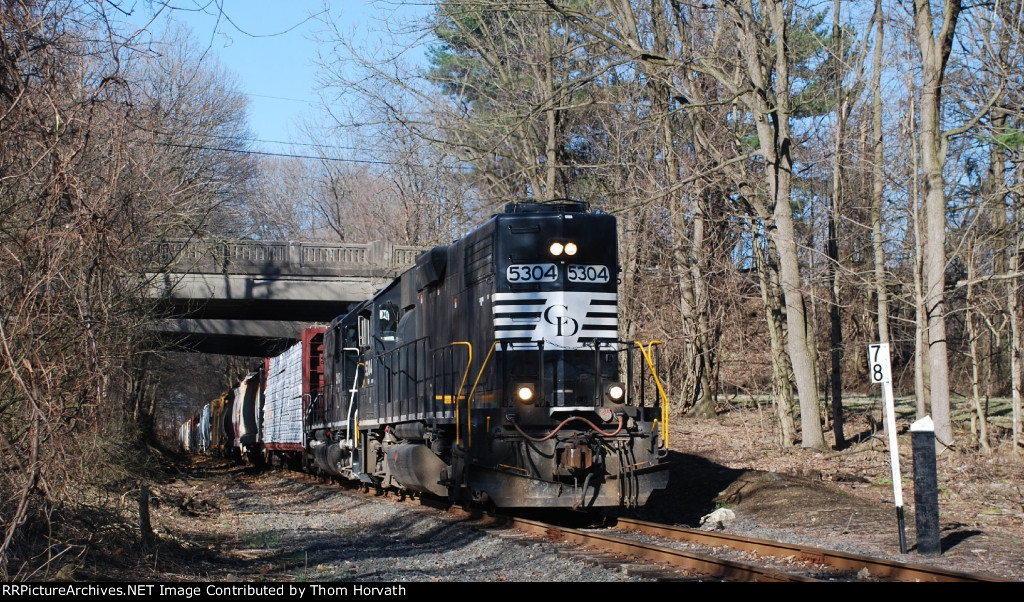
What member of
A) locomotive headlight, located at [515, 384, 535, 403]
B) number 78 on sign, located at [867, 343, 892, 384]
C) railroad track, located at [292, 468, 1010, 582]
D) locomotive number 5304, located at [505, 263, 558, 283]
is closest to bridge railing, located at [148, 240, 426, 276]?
locomotive number 5304, located at [505, 263, 558, 283]

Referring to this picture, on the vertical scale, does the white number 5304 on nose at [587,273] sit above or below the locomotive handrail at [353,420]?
above

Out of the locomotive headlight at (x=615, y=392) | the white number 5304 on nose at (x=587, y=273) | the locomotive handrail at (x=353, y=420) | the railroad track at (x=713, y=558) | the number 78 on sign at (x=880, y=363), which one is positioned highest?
the white number 5304 on nose at (x=587, y=273)

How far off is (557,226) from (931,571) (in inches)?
234

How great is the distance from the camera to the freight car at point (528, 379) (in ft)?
34.1

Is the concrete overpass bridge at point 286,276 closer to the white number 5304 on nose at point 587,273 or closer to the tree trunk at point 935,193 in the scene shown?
the tree trunk at point 935,193

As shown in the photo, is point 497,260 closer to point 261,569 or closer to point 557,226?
point 557,226

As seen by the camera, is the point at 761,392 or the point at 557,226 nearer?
the point at 557,226

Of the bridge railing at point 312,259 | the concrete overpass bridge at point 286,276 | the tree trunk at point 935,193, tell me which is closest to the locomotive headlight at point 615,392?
the tree trunk at point 935,193

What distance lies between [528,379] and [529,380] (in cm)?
2

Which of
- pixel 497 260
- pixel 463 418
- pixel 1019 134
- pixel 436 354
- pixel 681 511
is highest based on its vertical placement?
pixel 1019 134

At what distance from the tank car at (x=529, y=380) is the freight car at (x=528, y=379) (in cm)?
1

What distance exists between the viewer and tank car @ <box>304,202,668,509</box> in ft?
34.1

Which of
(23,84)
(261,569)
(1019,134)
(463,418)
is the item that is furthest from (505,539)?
(1019,134)

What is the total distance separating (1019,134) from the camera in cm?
1521
